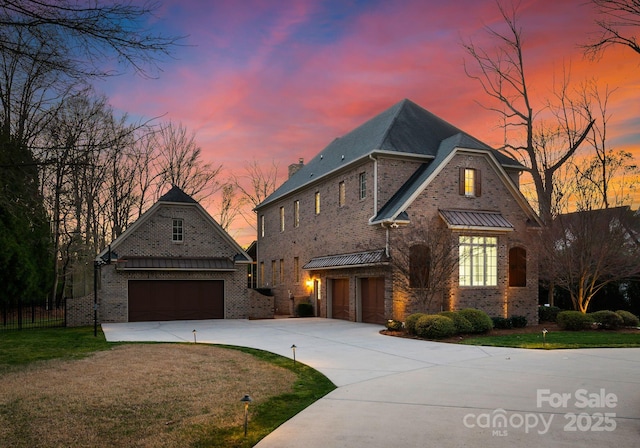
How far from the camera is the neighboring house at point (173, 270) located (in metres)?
26.5

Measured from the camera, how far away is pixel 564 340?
1739cm

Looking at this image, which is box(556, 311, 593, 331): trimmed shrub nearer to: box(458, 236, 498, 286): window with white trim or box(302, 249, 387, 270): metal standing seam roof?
box(458, 236, 498, 286): window with white trim

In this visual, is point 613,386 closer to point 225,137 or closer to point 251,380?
point 251,380

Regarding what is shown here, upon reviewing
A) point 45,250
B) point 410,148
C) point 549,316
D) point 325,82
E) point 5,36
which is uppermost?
point 325,82

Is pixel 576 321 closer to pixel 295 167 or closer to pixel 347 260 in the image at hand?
pixel 347 260

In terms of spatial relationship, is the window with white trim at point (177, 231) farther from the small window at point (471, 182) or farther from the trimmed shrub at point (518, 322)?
the trimmed shrub at point (518, 322)

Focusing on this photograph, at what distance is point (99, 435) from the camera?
22.8ft

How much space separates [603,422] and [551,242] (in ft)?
59.1

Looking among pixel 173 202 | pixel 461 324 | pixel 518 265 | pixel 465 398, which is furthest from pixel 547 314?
pixel 173 202

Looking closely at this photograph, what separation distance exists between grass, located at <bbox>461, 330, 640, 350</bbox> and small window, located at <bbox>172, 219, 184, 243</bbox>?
53.7 ft

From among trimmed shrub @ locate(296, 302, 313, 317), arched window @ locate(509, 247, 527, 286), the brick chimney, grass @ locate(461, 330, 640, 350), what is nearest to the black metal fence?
trimmed shrub @ locate(296, 302, 313, 317)

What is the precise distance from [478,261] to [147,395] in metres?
17.3

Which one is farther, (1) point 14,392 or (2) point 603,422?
(1) point 14,392

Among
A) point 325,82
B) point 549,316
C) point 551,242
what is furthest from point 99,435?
point 549,316
